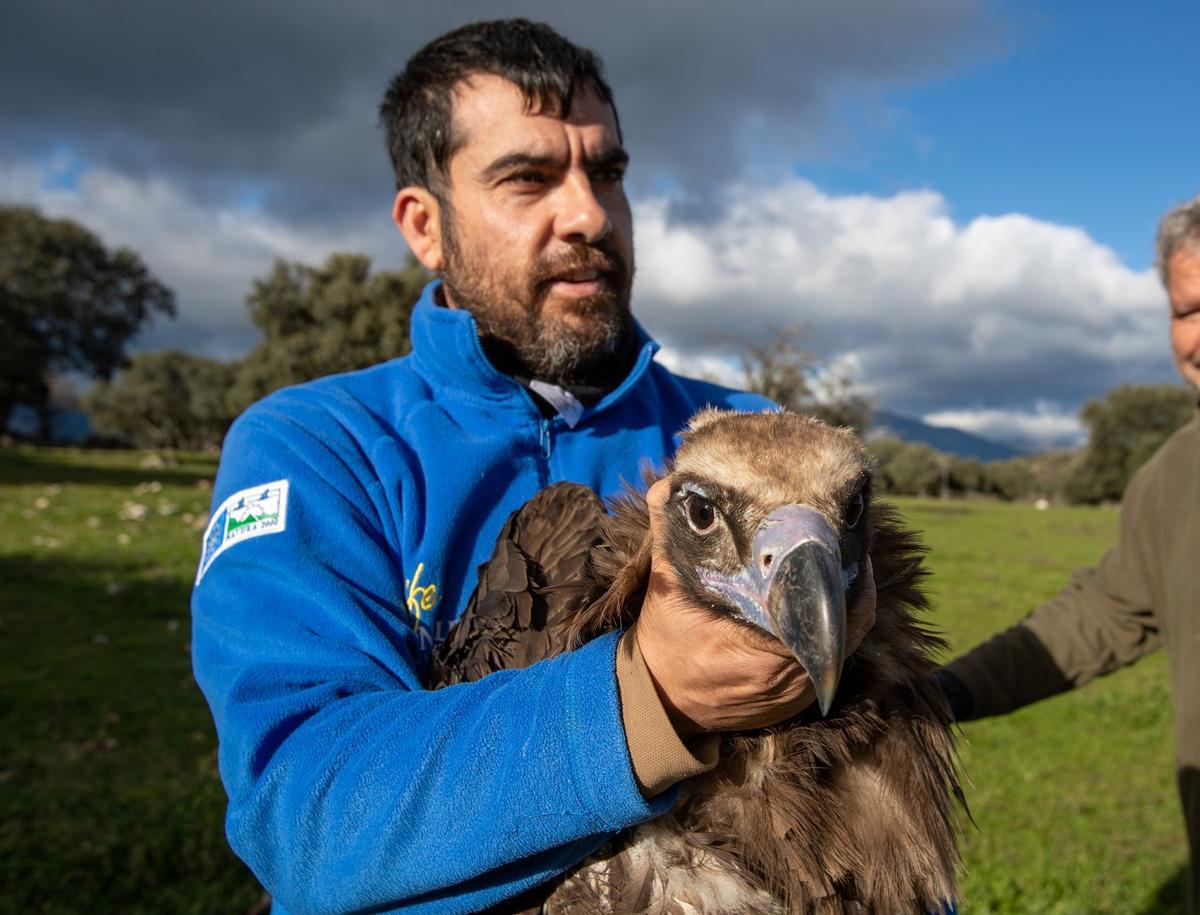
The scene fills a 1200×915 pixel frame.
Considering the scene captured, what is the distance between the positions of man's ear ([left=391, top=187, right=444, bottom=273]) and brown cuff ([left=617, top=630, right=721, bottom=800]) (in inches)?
78.0

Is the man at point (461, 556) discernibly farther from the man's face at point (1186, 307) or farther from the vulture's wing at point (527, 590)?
the man's face at point (1186, 307)

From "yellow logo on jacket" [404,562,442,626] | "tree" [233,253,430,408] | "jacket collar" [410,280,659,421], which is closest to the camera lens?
"yellow logo on jacket" [404,562,442,626]

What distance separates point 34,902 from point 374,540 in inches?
188

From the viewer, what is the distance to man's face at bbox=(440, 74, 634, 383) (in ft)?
9.66

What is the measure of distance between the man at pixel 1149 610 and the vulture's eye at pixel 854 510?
164 cm

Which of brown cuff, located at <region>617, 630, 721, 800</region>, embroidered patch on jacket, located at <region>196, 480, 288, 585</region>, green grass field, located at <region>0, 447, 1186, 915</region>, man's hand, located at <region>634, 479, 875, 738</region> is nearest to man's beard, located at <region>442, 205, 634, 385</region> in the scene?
embroidered patch on jacket, located at <region>196, 480, 288, 585</region>

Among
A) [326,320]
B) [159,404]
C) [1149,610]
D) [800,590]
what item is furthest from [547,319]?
[159,404]

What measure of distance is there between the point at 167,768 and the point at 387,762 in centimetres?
A: 659

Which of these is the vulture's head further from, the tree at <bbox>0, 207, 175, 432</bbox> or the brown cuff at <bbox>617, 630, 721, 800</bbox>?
the tree at <bbox>0, 207, 175, 432</bbox>

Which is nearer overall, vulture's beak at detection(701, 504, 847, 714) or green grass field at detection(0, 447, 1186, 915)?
vulture's beak at detection(701, 504, 847, 714)

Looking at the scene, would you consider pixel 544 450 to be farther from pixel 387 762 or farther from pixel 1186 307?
pixel 1186 307

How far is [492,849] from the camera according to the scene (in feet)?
5.76

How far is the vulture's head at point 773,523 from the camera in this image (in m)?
1.82

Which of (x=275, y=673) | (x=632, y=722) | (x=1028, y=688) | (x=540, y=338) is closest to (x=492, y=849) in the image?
(x=632, y=722)
